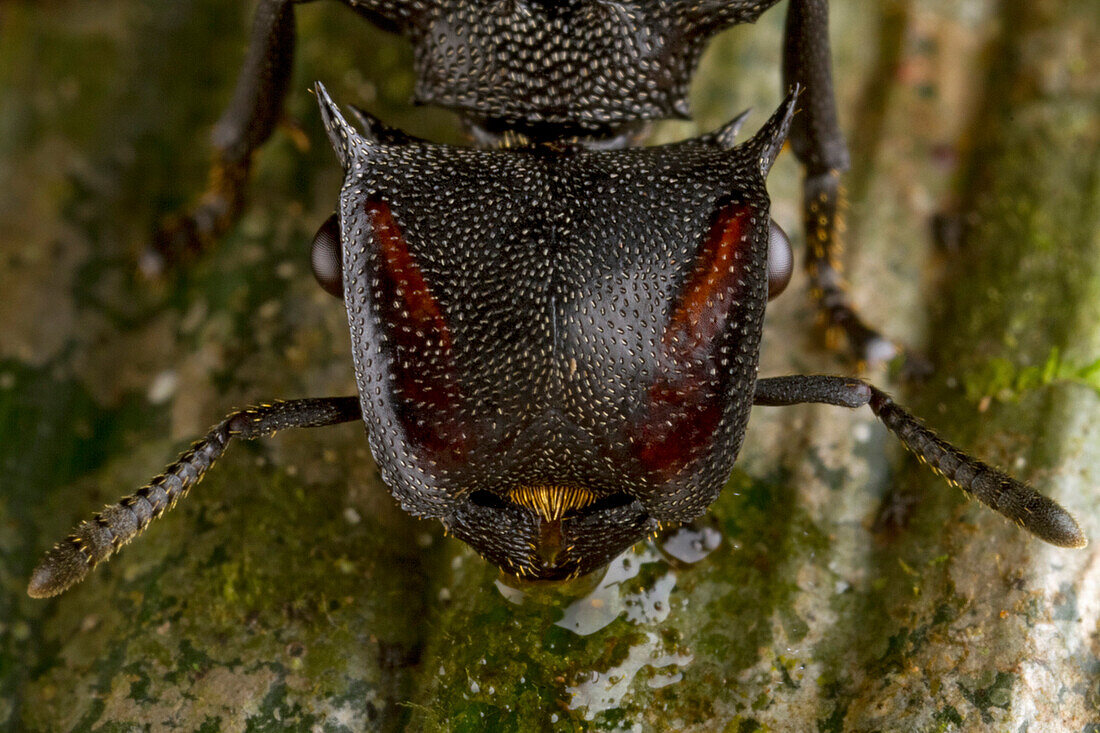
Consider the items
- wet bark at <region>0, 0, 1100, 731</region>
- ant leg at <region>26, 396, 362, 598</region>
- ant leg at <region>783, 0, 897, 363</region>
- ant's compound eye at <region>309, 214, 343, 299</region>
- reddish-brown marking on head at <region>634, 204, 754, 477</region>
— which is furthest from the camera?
ant leg at <region>783, 0, 897, 363</region>

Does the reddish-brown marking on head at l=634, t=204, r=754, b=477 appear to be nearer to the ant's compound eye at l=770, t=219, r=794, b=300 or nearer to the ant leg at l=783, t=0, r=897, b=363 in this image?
the ant's compound eye at l=770, t=219, r=794, b=300

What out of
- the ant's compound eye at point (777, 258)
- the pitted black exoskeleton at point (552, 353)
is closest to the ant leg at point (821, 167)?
the pitted black exoskeleton at point (552, 353)

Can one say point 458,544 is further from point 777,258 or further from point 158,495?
point 777,258

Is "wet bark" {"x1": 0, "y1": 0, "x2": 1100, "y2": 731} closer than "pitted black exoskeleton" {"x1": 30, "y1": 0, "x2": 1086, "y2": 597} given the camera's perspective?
No

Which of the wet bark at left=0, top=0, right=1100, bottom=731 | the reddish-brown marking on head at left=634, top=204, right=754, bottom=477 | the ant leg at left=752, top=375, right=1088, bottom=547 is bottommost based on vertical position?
the wet bark at left=0, top=0, right=1100, bottom=731

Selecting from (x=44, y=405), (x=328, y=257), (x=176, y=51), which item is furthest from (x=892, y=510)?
(x=176, y=51)

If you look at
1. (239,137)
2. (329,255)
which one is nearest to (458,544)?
(329,255)

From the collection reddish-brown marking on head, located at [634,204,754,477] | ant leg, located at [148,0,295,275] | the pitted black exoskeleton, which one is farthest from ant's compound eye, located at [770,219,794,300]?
ant leg, located at [148,0,295,275]
